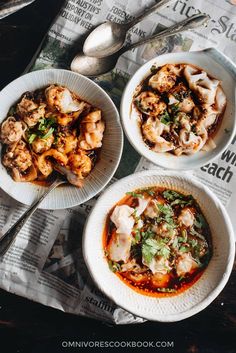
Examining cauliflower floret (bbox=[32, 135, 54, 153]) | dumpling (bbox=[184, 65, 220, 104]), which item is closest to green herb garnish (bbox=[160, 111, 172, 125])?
dumpling (bbox=[184, 65, 220, 104])

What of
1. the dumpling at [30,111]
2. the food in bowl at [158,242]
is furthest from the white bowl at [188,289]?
the dumpling at [30,111]

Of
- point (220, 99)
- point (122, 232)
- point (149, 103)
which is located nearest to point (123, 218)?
point (122, 232)

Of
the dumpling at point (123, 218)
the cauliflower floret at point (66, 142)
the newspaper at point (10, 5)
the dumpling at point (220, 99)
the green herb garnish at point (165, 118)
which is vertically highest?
the dumpling at point (220, 99)

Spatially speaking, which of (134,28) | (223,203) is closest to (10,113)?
(134,28)

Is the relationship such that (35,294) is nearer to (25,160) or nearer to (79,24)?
(25,160)

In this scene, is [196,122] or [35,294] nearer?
[196,122]

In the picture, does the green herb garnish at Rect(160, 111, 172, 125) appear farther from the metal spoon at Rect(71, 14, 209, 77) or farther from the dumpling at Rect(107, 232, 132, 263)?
the dumpling at Rect(107, 232, 132, 263)

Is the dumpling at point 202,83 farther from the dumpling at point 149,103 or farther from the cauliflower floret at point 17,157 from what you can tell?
the cauliflower floret at point 17,157

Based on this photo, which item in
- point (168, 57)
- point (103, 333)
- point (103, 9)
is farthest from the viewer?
point (103, 333)
